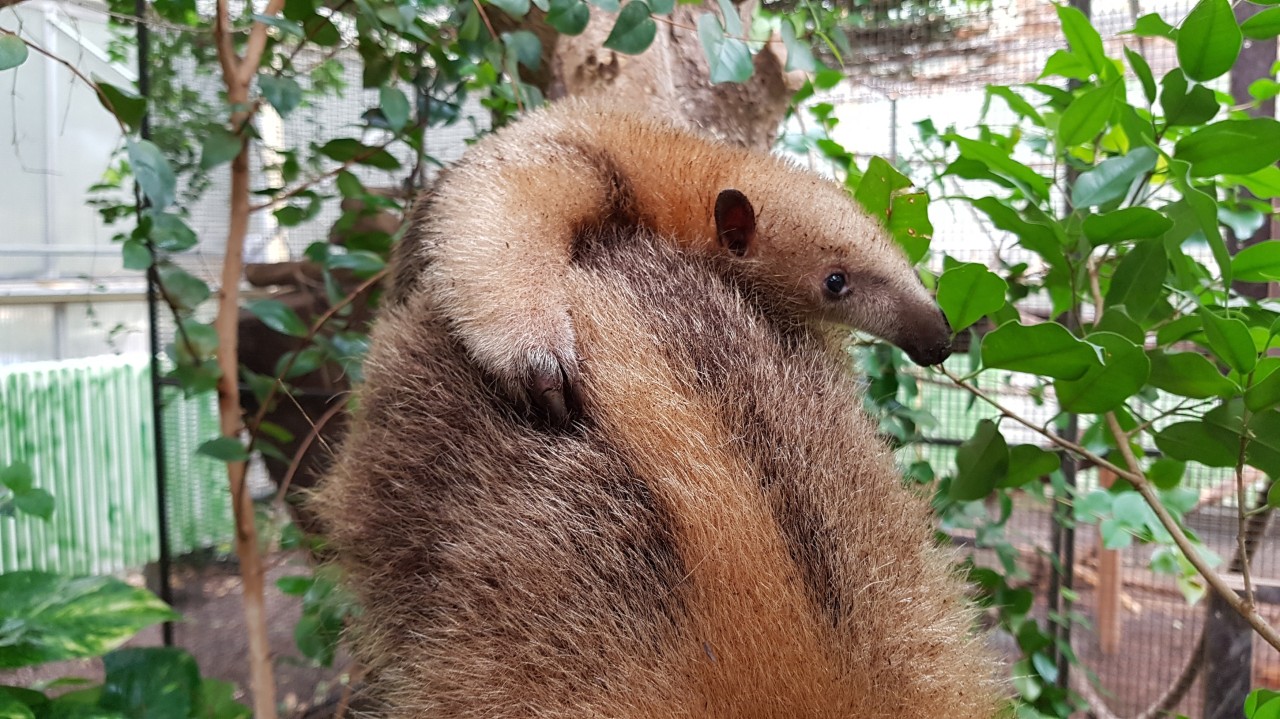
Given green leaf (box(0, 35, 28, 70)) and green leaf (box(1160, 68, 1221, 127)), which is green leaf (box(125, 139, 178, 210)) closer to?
green leaf (box(0, 35, 28, 70))

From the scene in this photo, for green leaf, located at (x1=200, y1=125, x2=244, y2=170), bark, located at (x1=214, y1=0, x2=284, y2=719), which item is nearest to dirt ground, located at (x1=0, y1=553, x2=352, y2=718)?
bark, located at (x1=214, y1=0, x2=284, y2=719)

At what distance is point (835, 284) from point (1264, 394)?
631 millimetres

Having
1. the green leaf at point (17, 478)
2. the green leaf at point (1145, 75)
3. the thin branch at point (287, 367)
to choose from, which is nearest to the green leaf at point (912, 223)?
the green leaf at point (1145, 75)

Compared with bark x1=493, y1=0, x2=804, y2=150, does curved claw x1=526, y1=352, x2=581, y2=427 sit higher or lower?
lower

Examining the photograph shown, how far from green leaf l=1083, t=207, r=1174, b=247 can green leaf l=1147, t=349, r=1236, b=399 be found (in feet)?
0.50

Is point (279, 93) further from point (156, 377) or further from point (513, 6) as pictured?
point (156, 377)

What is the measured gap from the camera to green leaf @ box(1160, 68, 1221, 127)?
991 mm

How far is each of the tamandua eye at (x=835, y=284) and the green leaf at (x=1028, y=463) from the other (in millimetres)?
393

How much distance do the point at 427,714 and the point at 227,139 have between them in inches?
38.1

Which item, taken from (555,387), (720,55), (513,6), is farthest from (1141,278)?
(513,6)

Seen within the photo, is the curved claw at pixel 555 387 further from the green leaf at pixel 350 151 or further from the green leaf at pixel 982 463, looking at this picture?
the green leaf at pixel 350 151

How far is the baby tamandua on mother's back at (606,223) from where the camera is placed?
3.28ft

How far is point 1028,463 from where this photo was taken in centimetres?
106

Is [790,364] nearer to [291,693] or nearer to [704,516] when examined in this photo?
[704,516]
